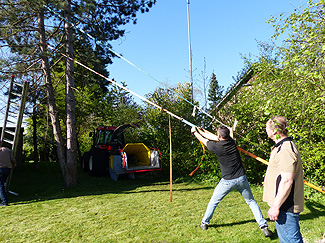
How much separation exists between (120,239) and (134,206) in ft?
6.59

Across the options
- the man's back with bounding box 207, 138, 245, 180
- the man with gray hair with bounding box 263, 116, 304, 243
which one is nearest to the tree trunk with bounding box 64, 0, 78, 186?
the man's back with bounding box 207, 138, 245, 180

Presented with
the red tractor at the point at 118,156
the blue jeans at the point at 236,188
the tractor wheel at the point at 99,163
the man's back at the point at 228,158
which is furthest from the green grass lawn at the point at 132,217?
the tractor wheel at the point at 99,163

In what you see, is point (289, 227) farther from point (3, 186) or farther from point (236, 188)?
point (3, 186)

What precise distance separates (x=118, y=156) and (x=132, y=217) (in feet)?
14.1

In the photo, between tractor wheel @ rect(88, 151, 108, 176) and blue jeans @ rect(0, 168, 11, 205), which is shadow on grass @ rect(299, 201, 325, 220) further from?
tractor wheel @ rect(88, 151, 108, 176)

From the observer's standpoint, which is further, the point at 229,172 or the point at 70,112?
the point at 70,112

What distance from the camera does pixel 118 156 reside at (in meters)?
9.48

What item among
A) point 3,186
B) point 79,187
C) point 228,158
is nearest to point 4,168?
point 3,186

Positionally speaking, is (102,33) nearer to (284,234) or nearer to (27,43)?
(27,43)

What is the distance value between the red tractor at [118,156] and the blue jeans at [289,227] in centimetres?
705

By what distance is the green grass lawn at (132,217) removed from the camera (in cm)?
432

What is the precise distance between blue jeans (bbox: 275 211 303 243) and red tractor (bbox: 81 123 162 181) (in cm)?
705

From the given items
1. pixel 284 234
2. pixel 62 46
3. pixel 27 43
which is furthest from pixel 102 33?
pixel 284 234

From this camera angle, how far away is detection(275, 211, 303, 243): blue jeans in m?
2.36
